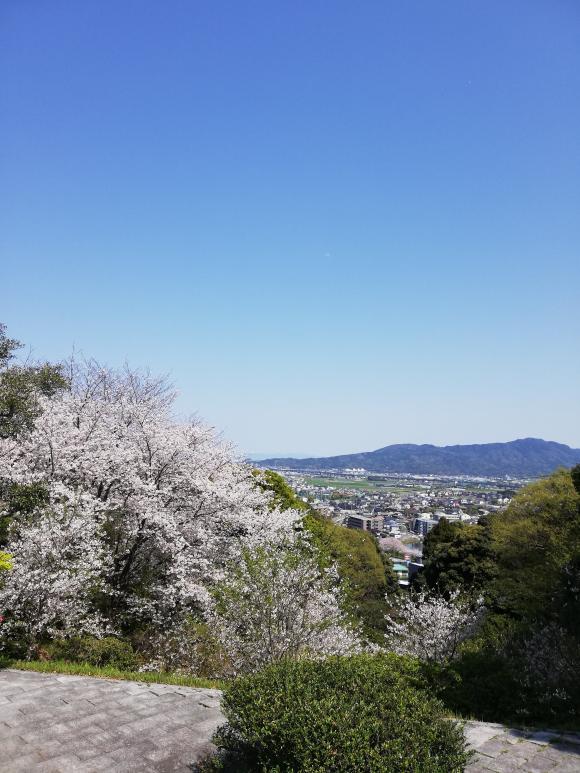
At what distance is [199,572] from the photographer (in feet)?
40.1

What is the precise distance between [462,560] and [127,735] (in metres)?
28.1

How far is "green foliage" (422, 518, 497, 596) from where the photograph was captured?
1132 inches

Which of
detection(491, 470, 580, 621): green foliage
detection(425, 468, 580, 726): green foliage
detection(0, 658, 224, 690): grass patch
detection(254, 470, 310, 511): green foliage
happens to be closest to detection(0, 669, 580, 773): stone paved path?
detection(0, 658, 224, 690): grass patch

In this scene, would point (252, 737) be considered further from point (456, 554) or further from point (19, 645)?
point (456, 554)

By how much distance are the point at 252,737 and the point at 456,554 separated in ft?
94.9

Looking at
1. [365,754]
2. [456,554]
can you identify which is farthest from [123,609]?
[456,554]

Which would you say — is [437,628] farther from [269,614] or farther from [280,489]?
[269,614]

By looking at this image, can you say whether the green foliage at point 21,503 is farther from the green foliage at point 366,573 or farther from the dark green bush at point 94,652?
the green foliage at point 366,573

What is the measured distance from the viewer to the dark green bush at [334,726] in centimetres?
356

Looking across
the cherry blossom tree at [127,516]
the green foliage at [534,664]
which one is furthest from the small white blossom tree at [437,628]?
the cherry blossom tree at [127,516]

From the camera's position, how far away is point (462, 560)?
29.8 metres

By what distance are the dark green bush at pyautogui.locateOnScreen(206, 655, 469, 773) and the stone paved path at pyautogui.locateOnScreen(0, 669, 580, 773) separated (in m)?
0.83

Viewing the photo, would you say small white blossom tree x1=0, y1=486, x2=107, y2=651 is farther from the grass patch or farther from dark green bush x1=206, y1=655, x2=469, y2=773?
dark green bush x1=206, y1=655, x2=469, y2=773

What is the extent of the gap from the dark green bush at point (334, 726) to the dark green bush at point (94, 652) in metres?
5.32
